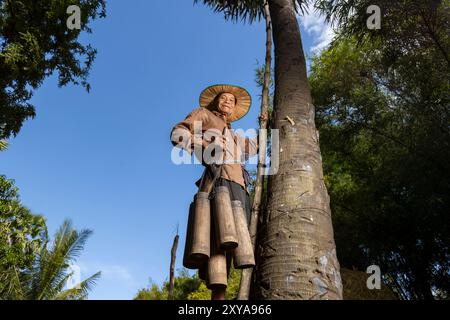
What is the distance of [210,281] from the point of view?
87.3 inches

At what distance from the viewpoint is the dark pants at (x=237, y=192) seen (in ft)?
8.81

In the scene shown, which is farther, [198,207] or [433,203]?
[433,203]

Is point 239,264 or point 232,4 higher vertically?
point 232,4

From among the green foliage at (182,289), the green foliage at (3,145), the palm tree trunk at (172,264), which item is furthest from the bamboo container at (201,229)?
the green foliage at (182,289)

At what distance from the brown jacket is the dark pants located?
0.04 metres

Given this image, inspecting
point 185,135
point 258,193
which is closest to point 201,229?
point 258,193

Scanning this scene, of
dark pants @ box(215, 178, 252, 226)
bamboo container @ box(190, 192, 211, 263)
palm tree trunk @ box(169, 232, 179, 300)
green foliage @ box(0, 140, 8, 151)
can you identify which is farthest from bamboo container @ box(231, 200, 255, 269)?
green foliage @ box(0, 140, 8, 151)

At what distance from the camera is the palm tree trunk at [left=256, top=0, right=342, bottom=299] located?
199 centimetres

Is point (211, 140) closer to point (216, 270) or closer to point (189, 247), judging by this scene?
point (189, 247)

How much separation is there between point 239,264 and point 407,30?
819 cm

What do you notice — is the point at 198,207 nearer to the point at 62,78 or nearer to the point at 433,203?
the point at 433,203

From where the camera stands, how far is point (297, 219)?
2.22 meters
